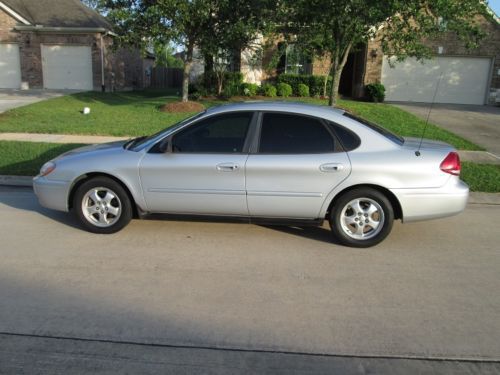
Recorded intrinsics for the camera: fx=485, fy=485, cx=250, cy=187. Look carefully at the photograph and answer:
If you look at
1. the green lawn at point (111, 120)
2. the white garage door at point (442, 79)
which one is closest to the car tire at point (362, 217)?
the green lawn at point (111, 120)

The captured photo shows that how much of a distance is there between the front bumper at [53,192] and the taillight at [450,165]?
419 centimetres

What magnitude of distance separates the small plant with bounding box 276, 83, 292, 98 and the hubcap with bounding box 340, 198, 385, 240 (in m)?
18.2

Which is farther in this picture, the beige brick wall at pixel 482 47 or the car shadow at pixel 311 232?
the beige brick wall at pixel 482 47

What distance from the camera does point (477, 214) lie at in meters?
6.76

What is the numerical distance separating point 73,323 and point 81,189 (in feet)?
7.48

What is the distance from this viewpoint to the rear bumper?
516 centimetres

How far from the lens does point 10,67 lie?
2703 cm

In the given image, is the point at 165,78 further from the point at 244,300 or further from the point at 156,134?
the point at 244,300

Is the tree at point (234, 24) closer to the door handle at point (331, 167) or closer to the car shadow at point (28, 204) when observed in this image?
the car shadow at point (28, 204)

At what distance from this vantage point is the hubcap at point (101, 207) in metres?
5.55

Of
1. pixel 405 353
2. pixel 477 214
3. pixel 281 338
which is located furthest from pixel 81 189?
pixel 477 214

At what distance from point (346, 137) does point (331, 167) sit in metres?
0.40

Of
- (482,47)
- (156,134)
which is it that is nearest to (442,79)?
(482,47)

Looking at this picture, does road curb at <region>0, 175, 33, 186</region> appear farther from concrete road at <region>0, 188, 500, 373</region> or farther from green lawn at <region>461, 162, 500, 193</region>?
green lawn at <region>461, 162, 500, 193</region>
